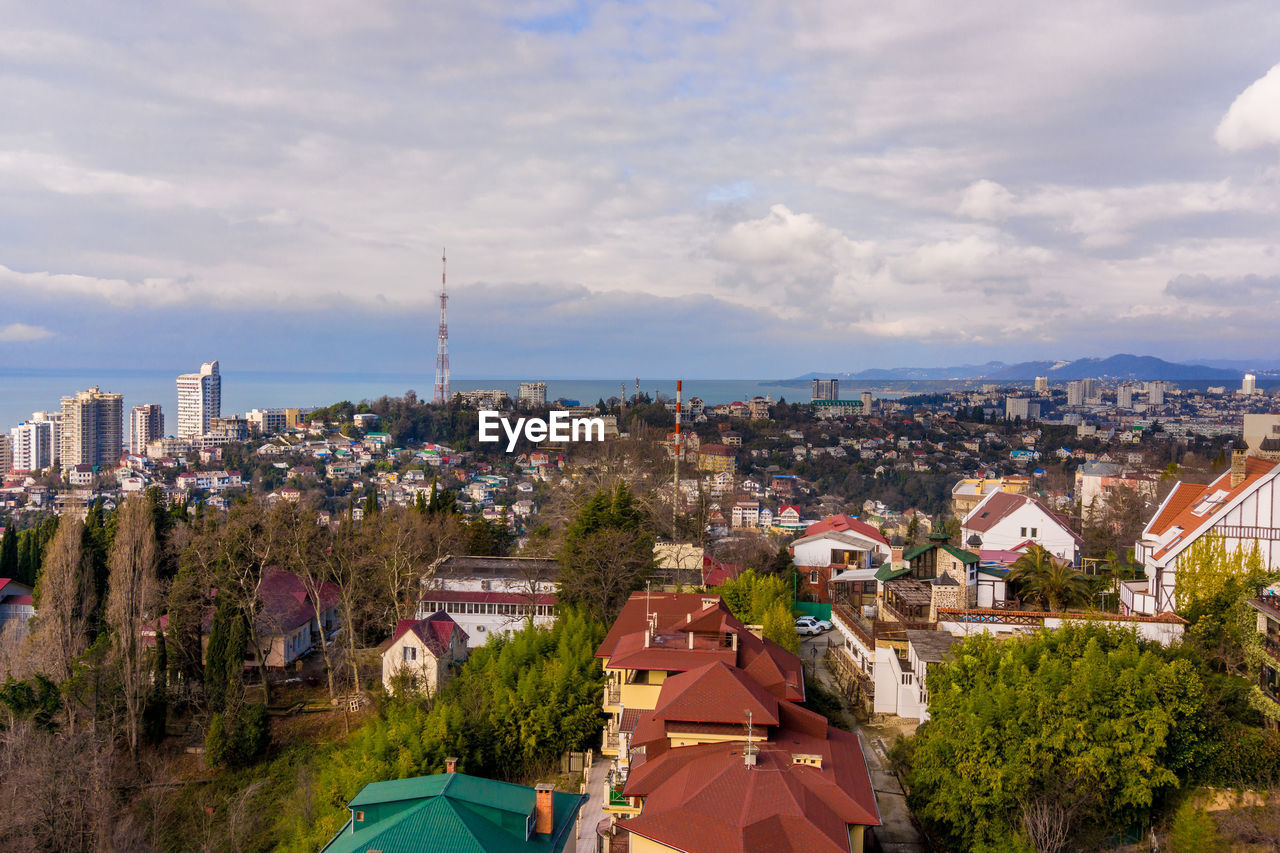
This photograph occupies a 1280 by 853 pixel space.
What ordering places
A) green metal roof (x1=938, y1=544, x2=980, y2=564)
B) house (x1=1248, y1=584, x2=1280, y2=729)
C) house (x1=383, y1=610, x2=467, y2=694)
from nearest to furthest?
house (x1=1248, y1=584, x2=1280, y2=729)
green metal roof (x1=938, y1=544, x2=980, y2=564)
house (x1=383, y1=610, x2=467, y2=694)

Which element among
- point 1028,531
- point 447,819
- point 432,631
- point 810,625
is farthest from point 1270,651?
point 432,631

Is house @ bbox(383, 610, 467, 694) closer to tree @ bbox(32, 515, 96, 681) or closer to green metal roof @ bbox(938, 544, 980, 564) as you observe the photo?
tree @ bbox(32, 515, 96, 681)

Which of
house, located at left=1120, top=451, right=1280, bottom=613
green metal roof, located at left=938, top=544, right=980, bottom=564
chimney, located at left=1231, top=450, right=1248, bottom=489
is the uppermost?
chimney, located at left=1231, top=450, right=1248, bottom=489

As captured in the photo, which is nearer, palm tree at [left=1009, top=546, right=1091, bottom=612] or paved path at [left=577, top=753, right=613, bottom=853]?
paved path at [left=577, top=753, right=613, bottom=853]

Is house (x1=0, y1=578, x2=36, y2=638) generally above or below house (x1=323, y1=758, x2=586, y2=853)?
below

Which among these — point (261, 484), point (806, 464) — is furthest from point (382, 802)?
point (806, 464)

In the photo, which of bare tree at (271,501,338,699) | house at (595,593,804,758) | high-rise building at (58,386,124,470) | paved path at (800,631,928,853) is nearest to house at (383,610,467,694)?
bare tree at (271,501,338,699)

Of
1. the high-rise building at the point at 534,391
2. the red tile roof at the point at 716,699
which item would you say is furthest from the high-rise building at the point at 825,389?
the red tile roof at the point at 716,699

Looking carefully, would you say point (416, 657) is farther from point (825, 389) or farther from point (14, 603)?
point (825, 389)
